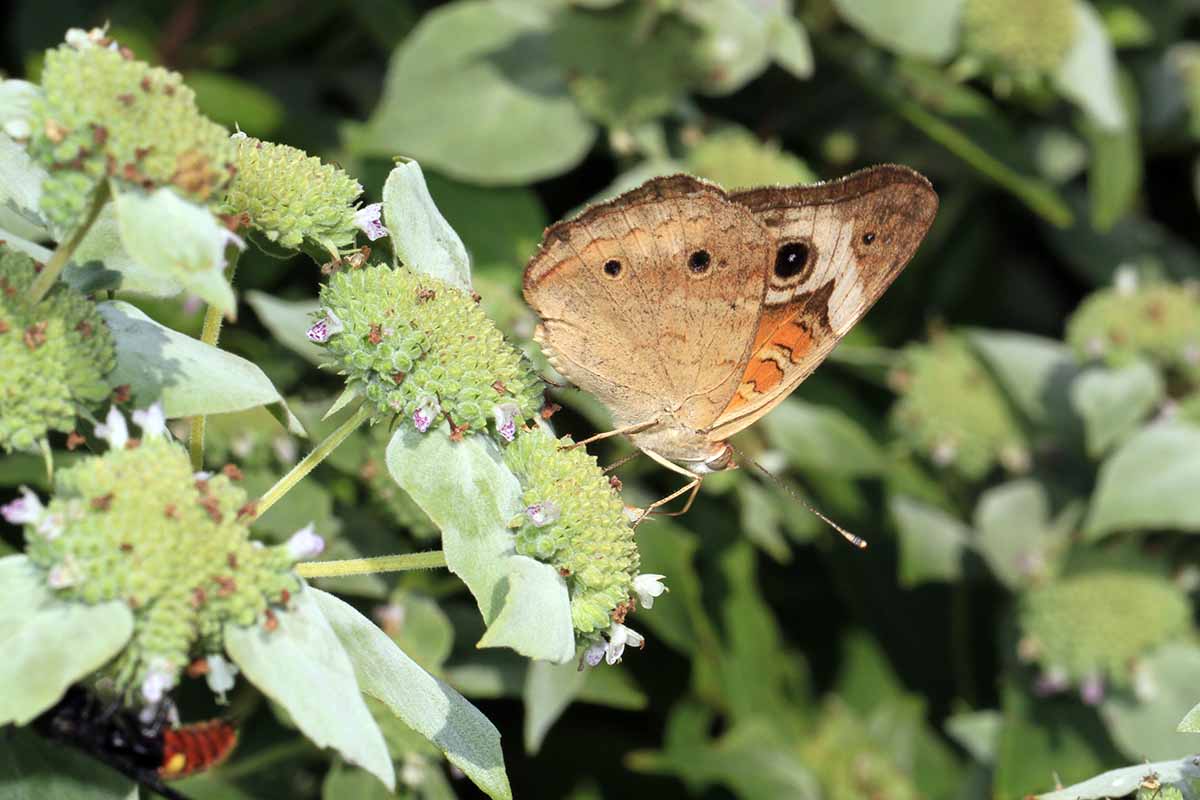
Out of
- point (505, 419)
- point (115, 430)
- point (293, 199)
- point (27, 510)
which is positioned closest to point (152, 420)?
point (115, 430)

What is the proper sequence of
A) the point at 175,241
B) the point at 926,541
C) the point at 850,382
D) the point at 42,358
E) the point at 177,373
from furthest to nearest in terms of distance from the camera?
the point at 850,382 < the point at 926,541 < the point at 177,373 < the point at 42,358 < the point at 175,241

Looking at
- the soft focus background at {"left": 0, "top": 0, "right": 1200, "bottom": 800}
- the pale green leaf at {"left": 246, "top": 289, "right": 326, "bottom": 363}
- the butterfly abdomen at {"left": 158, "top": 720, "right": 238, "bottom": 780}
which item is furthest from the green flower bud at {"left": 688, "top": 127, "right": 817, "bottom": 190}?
the butterfly abdomen at {"left": 158, "top": 720, "right": 238, "bottom": 780}

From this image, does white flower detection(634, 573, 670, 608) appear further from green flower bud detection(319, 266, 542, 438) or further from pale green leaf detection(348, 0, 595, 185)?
pale green leaf detection(348, 0, 595, 185)

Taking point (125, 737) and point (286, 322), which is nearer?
point (125, 737)

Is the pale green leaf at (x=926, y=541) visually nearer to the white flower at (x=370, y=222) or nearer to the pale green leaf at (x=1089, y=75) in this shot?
the pale green leaf at (x=1089, y=75)

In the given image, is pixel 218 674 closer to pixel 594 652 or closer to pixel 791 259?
pixel 594 652

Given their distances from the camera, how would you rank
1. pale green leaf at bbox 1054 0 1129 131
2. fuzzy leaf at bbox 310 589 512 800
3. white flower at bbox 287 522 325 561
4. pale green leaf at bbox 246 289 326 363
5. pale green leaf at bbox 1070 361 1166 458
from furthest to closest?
1. pale green leaf at bbox 1054 0 1129 131
2. pale green leaf at bbox 1070 361 1166 458
3. pale green leaf at bbox 246 289 326 363
4. fuzzy leaf at bbox 310 589 512 800
5. white flower at bbox 287 522 325 561

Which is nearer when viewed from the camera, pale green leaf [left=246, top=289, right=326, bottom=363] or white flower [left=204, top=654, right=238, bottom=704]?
white flower [left=204, top=654, right=238, bottom=704]
